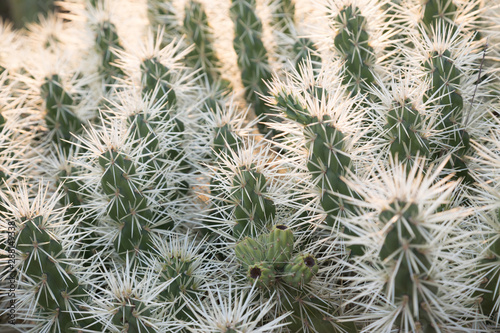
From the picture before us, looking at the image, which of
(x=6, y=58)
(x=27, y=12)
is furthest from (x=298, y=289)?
(x=27, y=12)

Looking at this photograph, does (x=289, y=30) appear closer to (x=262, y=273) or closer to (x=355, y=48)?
(x=355, y=48)

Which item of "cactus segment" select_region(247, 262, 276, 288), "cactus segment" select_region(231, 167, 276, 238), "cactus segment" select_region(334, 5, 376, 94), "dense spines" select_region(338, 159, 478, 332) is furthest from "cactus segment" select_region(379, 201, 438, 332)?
"cactus segment" select_region(334, 5, 376, 94)

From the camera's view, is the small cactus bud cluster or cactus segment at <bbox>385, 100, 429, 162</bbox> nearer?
the small cactus bud cluster

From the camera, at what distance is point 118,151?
7.34ft

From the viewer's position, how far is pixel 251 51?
310cm

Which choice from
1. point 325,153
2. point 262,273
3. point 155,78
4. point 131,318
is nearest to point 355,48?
point 325,153

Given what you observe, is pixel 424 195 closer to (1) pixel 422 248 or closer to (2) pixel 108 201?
(1) pixel 422 248

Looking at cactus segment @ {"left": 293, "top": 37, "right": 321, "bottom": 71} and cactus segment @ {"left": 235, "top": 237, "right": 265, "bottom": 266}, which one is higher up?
cactus segment @ {"left": 293, "top": 37, "right": 321, "bottom": 71}

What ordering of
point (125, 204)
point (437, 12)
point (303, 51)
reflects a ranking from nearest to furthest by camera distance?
point (125, 204) → point (437, 12) → point (303, 51)

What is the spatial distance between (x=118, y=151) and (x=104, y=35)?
136cm

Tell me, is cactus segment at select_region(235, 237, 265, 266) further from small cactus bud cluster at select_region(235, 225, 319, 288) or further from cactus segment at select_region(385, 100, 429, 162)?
cactus segment at select_region(385, 100, 429, 162)

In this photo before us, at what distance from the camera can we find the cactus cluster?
5.62 ft

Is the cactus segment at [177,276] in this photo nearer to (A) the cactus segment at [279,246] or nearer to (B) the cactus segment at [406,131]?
(A) the cactus segment at [279,246]

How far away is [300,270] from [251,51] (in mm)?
1647
